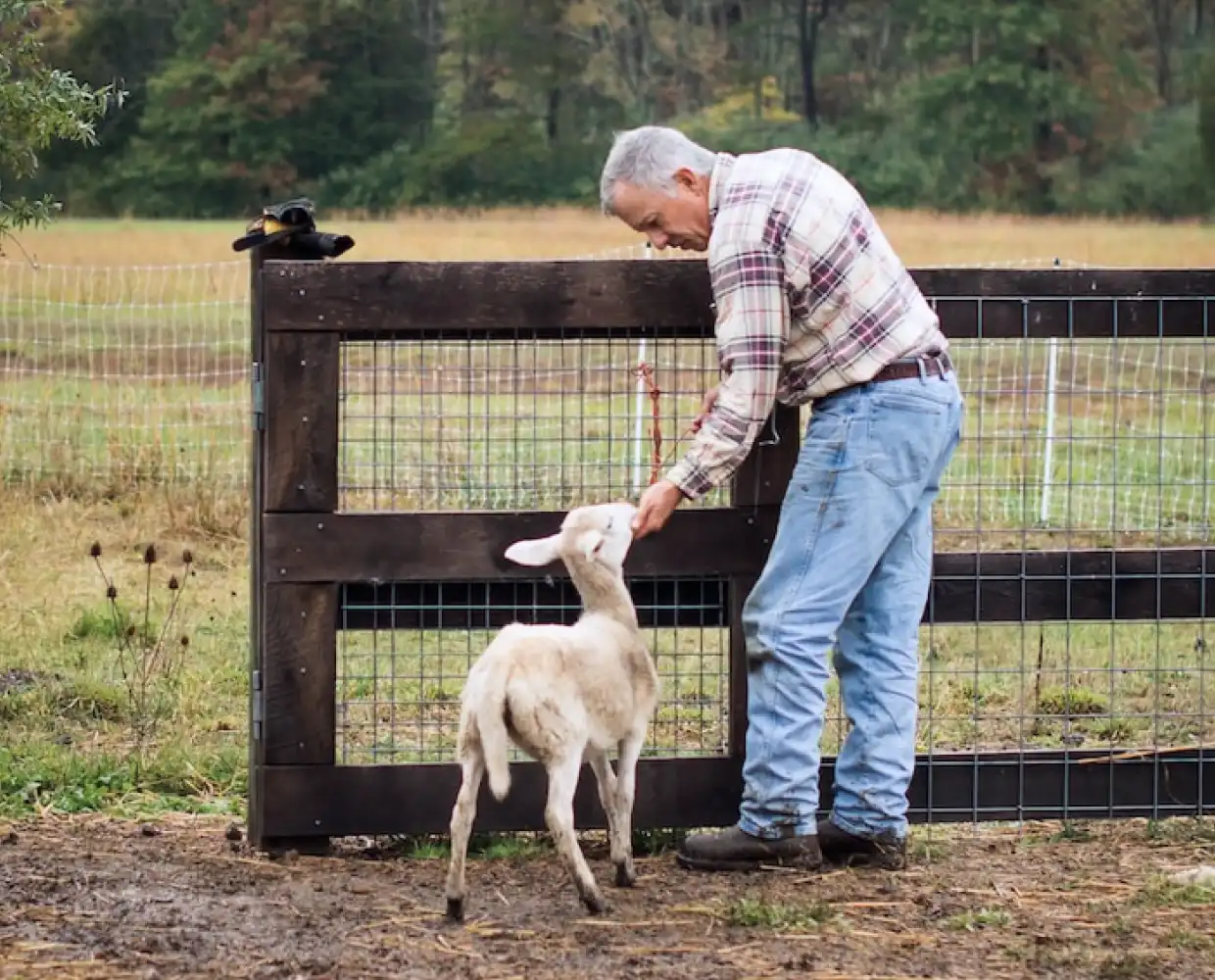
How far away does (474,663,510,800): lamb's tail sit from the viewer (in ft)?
16.1

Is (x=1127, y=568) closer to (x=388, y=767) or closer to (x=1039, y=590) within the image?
(x=1039, y=590)

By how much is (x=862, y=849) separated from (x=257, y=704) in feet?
6.03

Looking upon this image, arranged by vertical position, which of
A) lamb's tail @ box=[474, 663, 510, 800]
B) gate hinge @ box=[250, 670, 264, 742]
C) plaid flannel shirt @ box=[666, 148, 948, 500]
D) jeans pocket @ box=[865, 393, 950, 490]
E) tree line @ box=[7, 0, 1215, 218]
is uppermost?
tree line @ box=[7, 0, 1215, 218]

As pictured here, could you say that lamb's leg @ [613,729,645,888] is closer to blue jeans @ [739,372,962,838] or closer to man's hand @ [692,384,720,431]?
blue jeans @ [739,372,962,838]

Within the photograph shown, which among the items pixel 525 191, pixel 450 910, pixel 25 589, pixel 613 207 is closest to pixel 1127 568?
pixel 613 207

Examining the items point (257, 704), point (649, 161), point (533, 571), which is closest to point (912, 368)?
point (649, 161)

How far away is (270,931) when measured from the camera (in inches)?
198

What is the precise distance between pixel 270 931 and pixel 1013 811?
239 centimetres

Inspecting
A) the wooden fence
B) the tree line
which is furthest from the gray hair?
the tree line

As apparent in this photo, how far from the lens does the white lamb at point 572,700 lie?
4938mm

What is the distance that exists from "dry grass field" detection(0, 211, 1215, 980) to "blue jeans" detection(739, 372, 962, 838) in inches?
12.0

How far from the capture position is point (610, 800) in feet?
17.9

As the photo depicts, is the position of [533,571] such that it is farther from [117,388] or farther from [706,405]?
[117,388]

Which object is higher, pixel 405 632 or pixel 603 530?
pixel 603 530
